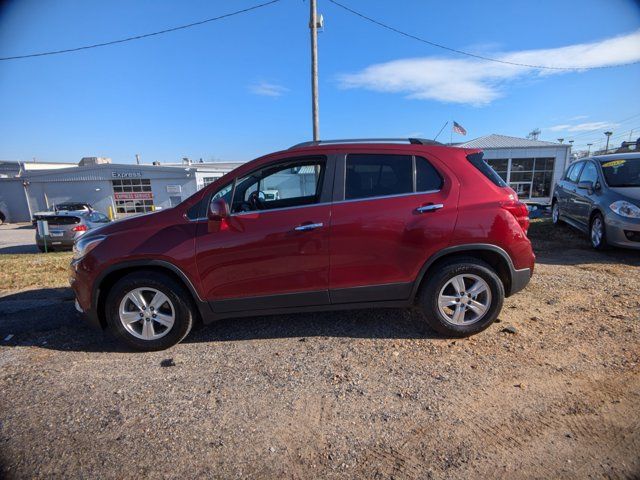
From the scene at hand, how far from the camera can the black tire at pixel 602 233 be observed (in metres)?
6.29

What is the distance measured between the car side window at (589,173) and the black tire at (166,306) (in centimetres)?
775

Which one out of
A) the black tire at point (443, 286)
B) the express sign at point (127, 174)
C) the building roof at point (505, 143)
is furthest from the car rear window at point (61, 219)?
the building roof at point (505, 143)

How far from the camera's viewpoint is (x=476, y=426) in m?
2.35

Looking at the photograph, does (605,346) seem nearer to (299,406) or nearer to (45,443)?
(299,406)

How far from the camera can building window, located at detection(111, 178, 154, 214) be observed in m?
29.9

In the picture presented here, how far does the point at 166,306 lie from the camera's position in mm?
3506

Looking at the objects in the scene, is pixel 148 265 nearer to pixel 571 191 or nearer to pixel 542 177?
pixel 571 191

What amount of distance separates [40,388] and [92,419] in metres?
0.80

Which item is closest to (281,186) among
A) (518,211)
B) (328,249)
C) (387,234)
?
(328,249)

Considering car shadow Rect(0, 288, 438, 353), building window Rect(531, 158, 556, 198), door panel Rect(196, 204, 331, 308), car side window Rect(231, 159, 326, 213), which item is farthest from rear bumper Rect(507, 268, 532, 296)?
building window Rect(531, 158, 556, 198)

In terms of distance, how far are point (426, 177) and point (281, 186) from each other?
5.30 ft

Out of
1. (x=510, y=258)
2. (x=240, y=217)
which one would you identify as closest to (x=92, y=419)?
(x=240, y=217)

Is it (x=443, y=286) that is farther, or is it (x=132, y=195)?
(x=132, y=195)

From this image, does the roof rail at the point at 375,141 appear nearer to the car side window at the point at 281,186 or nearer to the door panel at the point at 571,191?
the car side window at the point at 281,186
